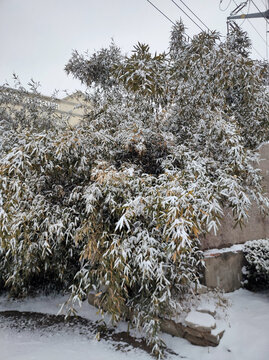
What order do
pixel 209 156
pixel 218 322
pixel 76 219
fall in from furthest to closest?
pixel 209 156, pixel 76 219, pixel 218 322

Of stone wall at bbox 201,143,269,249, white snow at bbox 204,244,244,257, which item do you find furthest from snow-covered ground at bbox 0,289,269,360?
stone wall at bbox 201,143,269,249

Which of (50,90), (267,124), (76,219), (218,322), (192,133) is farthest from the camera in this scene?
(50,90)

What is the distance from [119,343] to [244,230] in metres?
2.01

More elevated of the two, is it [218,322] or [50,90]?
[50,90]

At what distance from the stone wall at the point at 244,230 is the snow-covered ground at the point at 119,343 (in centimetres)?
62

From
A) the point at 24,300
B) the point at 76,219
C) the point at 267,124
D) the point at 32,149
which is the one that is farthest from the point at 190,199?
the point at 24,300

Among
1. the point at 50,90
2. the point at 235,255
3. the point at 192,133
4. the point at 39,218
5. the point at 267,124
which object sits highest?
the point at 50,90

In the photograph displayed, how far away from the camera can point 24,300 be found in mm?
3018

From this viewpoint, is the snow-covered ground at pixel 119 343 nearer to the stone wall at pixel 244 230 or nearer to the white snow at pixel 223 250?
the white snow at pixel 223 250

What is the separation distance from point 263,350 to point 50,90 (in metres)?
5.02

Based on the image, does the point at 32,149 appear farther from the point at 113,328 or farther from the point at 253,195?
the point at 253,195

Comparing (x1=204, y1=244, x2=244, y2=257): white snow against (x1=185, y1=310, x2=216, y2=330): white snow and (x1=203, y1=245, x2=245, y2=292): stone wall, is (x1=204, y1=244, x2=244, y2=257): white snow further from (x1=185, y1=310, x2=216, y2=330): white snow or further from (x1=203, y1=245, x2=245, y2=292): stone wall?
(x1=185, y1=310, x2=216, y2=330): white snow

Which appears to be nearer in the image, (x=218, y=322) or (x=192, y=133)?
(x=218, y=322)

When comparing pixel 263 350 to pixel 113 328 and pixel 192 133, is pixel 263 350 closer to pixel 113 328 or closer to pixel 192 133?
pixel 113 328
